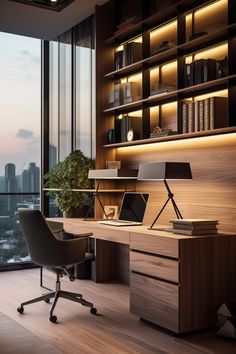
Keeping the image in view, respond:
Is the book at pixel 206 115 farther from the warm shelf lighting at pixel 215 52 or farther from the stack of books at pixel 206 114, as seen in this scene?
the warm shelf lighting at pixel 215 52

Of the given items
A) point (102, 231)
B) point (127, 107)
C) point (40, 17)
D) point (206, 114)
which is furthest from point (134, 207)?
point (40, 17)

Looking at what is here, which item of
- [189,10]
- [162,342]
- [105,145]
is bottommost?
[162,342]

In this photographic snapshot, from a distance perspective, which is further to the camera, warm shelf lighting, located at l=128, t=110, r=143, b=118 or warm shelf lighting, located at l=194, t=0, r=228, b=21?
warm shelf lighting, located at l=128, t=110, r=143, b=118

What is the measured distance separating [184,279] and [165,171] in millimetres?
924

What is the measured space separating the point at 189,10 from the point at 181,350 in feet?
9.87

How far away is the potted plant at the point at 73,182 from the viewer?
5410 mm

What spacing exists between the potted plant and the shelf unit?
1.25ft

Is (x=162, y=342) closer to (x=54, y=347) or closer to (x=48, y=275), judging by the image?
(x=54, y=347)

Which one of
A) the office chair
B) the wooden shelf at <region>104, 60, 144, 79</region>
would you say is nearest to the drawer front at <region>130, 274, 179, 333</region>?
the office chair

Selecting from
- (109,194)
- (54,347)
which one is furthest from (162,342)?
(109,194)

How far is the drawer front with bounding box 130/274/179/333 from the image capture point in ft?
11.2

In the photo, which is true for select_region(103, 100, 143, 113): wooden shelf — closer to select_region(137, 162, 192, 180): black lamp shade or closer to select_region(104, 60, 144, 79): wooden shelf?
select_region(104, 60, 144, 79): wooden shelf

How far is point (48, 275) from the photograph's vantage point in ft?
18.8

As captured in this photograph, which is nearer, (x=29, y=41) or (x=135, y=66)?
(x=135, y=66)
